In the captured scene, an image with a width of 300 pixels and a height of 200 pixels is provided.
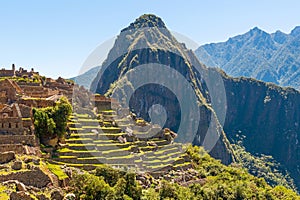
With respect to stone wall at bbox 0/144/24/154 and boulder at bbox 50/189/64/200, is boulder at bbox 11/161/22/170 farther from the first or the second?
stone wall at bbox 0/144/24/154

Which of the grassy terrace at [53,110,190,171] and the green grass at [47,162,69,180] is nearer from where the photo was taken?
the green grass at [47,162,69,180]

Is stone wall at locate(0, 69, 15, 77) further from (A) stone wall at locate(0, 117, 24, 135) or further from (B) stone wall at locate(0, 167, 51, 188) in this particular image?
(B) stone wall at locate(0, 167, 51, 188)

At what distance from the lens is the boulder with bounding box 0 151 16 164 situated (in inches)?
1204

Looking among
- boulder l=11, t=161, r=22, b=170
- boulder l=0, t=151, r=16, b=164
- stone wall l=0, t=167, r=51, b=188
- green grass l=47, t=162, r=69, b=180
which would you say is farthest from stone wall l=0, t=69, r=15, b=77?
stone wall l=0, t=167, r=51, b=188

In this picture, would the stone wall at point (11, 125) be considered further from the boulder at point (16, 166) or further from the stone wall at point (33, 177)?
the stone wall at point (33, 177)

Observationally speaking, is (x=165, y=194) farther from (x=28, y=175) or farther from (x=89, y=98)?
(x=89, y=98)

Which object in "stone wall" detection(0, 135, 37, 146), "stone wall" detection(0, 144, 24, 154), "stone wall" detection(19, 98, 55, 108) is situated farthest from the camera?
"stone wall" detection(19, 98, 55, 108)

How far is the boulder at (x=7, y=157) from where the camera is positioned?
100 ft

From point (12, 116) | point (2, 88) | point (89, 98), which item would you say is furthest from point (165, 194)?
point (89, 98)

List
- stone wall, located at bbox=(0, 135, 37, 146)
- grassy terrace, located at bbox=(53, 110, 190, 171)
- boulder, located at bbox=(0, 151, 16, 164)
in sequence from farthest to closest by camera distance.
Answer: grassy terrace, located at bbox=(53, 110, 190, 171) < stone wall, located at bbox=(0, 135, 37, 146) < boulder, located at bbox=(0, 151, 16, 164)

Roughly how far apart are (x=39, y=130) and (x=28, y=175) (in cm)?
1073

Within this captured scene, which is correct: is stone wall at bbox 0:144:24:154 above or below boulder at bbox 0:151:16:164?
above

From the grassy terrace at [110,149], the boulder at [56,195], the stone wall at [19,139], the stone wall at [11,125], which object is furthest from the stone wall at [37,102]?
the boulder at [56,195]

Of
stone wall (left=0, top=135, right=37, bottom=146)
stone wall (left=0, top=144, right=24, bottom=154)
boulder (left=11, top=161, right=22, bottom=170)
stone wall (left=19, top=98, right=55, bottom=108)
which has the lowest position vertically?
boulder (left=11, top=161, right=22, bottom=170)
